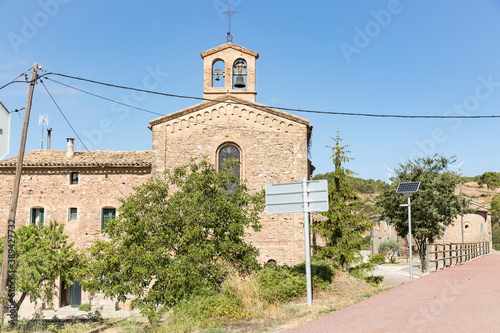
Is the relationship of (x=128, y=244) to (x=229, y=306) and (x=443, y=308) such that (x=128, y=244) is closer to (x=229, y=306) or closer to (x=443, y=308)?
(x=229, y=306)

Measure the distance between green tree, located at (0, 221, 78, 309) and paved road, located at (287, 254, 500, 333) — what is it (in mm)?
11951

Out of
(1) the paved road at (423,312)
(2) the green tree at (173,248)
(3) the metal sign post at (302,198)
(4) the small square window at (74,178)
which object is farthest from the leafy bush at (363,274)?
(4) the small square window at (74,178)

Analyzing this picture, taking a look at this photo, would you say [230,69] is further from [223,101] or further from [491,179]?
[491,179]

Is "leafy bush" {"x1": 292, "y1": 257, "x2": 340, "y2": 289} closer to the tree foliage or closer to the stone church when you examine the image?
the stone church

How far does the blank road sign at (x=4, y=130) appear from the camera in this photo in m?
3.98

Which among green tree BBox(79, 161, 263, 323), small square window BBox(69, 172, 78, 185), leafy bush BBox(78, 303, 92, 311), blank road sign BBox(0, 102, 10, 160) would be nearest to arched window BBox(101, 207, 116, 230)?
small square window BBox(69, 172, 78, 185)

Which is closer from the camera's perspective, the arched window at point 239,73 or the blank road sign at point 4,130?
the blank road sign at point 4,130

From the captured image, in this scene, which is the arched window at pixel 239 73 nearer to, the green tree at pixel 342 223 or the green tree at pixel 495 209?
the green tree at pixel 342 223

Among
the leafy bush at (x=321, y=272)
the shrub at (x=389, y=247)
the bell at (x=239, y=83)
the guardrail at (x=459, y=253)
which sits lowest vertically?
the shrub at (x=389, y=247)

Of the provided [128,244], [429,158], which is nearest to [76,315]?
Answer: [128,244]

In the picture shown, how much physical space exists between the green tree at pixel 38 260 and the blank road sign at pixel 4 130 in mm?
13553

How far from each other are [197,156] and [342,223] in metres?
8.97

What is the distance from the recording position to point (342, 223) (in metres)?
15.6

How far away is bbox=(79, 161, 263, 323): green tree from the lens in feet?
39.3
